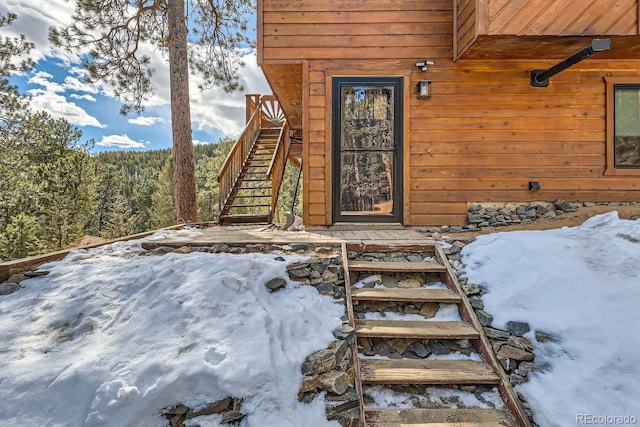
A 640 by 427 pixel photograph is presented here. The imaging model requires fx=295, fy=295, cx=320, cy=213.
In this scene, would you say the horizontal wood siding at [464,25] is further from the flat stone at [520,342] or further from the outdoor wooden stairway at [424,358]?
the flat stone at [520,342]

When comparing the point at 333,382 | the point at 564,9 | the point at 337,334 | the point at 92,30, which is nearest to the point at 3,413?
the point at 333,382

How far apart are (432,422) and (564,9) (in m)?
4.34

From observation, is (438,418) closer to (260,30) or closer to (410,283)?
(410,283)

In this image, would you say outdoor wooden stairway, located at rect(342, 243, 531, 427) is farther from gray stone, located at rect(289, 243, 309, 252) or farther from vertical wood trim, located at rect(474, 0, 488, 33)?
vertical wood trim, located at rect(474, 0, 488, 33)

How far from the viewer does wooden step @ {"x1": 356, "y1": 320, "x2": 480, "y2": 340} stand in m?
2.12

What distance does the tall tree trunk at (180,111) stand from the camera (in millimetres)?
6012

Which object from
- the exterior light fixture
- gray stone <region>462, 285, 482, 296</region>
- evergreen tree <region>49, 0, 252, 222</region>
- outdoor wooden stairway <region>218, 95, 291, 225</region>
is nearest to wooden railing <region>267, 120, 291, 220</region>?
outdoor wooden stairway <region>218, 95, 291, 225</region>

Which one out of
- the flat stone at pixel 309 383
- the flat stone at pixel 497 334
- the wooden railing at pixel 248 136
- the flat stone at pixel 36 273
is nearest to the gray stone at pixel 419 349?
the flat stone at pixel 497 334

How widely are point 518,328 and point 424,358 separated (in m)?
0.69

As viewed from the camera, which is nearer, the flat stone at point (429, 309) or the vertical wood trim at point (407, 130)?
the flat stone at point (429, 309)

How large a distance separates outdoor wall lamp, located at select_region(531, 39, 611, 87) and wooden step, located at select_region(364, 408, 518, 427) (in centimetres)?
364

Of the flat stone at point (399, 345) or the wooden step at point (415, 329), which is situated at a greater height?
the wooden step at point (415, 329)

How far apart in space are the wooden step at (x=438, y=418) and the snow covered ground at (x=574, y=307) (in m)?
0.22

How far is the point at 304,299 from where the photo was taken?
2.24m
